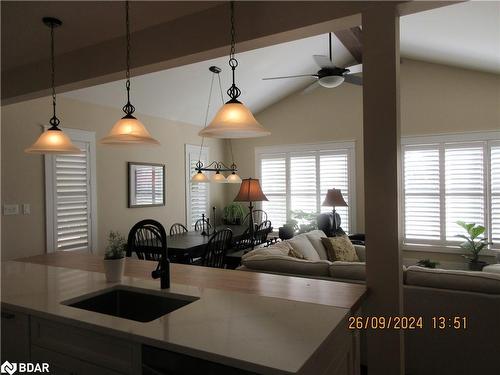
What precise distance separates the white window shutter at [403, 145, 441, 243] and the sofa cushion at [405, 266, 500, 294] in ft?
12.0

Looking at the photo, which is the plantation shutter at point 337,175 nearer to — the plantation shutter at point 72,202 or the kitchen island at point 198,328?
the plantation shutter at point 72,202

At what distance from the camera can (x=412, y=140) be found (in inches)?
234

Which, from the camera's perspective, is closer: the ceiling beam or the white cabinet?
the white cabinet

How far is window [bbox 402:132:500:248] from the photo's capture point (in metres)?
5.41

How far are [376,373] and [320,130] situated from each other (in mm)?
5480

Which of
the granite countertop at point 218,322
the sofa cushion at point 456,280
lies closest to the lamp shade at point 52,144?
the granite countertop at point 218,322

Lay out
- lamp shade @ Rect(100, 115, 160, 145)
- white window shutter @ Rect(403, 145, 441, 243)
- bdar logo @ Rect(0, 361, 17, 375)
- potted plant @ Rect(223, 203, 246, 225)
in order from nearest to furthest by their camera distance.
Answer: bdar logo @ Rect(0, 361, 17, 375) → lamp shade @ Rect(100, 115, 160, 145) → white window shutter @ Rect(403, 145, 441, 243) → potted plant @ Rect(223, 203, 246, 225)

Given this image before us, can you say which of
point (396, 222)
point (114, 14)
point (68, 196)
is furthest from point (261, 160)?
point (396, 222)

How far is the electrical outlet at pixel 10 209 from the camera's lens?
12.4 ft

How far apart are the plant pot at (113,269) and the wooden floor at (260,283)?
18cm

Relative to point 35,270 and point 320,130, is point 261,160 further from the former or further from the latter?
point 35,270

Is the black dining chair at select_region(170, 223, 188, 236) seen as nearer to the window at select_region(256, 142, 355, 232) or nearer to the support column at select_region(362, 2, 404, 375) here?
the window at select_region(256, 142, 355, 232)

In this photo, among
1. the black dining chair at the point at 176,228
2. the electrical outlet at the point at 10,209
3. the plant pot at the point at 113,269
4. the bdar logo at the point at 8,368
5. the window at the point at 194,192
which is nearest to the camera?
the bdar logo at the point at 8,368

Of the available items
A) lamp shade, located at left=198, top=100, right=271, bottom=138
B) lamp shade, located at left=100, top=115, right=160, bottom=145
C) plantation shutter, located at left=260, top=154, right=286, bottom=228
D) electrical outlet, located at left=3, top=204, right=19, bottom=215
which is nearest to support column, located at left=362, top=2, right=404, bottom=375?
lamp shade, located at left=198, top=100, right=271, bottom=138
